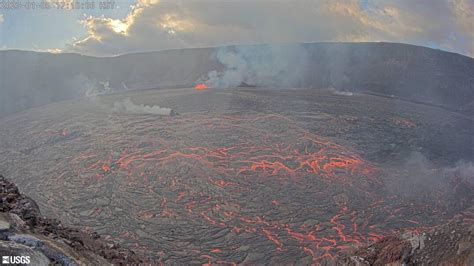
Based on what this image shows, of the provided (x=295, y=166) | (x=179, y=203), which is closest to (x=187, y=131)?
(x=295, y=166)

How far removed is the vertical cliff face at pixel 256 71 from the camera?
47.2 meters

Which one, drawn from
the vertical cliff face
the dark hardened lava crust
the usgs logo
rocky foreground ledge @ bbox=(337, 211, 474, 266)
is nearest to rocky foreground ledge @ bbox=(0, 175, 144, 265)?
the usgs logo

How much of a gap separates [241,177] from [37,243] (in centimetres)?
1158

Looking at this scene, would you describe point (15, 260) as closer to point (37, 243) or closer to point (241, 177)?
point (37, 243)

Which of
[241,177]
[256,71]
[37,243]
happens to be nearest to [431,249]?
[37,243]

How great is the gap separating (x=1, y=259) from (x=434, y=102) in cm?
4617

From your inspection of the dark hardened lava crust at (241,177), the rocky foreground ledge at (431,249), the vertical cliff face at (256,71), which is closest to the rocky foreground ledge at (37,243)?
the dark hardened lava crust at (241,177)

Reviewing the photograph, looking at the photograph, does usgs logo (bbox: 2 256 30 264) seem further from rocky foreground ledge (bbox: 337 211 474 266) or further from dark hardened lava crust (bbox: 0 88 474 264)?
rocky foreground ledge (bbox: 337 211 474 266)

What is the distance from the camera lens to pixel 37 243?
245 inches

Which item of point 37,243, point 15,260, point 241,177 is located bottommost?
point 241,177

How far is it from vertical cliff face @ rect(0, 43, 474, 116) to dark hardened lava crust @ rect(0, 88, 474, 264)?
1835 centimetres

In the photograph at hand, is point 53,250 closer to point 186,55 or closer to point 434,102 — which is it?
point 434,102

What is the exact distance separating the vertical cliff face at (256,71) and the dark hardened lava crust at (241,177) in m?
18.3

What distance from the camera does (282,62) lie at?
58.3 m
